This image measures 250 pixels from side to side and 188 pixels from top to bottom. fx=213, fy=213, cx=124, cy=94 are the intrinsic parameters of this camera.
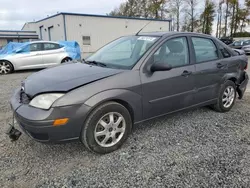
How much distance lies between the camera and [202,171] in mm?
2420

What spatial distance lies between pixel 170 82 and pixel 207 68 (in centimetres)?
92

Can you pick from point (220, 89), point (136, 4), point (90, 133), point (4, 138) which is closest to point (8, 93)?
point (4, 138)

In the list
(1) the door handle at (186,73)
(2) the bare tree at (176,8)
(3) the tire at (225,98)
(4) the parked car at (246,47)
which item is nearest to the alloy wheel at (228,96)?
(3) the tire at (225,98)

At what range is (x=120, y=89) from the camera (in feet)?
8.84

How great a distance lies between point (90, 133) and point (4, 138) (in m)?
1.52

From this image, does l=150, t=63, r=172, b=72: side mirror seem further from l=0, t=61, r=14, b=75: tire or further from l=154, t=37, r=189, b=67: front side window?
l=0, t=61, r=14, b=75: tire

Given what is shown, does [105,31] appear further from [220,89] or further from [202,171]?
[202,171]

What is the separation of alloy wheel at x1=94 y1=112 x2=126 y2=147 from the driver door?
42 cm

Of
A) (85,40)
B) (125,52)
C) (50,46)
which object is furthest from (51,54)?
(85,40)

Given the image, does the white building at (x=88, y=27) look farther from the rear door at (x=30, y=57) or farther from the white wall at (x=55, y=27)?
the rear door at (x=30, y=57)

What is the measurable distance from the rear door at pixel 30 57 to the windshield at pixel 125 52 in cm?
685

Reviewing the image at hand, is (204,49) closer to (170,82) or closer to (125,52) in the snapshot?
(170,82)

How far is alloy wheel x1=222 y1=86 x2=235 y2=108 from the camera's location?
4168 millimetres

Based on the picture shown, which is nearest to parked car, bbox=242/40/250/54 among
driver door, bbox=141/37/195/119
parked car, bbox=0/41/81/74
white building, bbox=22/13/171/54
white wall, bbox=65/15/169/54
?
white building, bbox=22/13/171/54
